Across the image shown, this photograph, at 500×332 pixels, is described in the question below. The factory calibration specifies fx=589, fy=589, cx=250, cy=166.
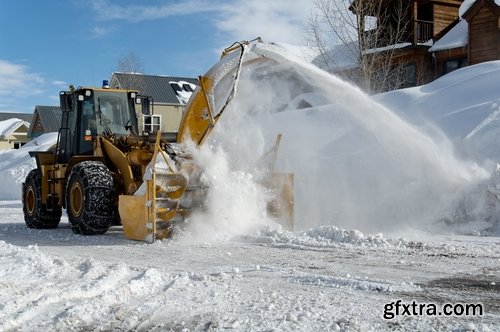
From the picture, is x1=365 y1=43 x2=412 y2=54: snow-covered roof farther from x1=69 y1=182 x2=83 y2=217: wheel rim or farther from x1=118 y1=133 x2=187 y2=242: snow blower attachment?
x1=118 y1=133 x2=187 y2=242: snow blower attachment

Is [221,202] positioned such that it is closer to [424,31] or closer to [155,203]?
[155,203]

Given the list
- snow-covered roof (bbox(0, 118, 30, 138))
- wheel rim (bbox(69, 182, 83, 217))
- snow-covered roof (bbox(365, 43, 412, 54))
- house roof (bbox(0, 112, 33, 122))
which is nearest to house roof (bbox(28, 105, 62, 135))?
snow-covered roof (bbox(0, 118, 30, 138))

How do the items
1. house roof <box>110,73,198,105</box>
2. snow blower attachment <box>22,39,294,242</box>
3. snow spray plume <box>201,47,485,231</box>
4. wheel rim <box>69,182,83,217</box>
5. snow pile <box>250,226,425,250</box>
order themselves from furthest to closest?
house roof <box>110,73,198,105</box> → wheel rim <box>69,182,83,217</box> → snow spray plume <box>201,47,485,231</box> → snow blower attachment <box>22,39,294,242</box> → snow pile <box>250,226,425,250</box>

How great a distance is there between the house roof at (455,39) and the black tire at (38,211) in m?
19.3

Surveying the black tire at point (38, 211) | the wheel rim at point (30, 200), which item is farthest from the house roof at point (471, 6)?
the wheel rim at point (30, 200)

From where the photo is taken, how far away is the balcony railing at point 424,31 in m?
27.0

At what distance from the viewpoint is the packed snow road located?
4461 millimetres

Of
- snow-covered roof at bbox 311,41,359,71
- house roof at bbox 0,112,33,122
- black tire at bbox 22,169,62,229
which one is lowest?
black tire at bbox 22,169,62,229

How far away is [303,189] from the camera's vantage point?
1162cm

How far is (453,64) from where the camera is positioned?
85.7 ft

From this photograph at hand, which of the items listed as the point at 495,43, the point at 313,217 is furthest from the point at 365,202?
the point at 495,43

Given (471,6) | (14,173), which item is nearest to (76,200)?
(14,173)

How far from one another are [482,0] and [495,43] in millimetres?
1870

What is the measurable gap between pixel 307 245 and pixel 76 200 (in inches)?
169
